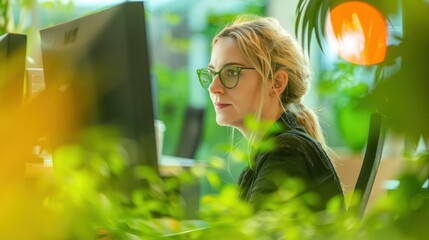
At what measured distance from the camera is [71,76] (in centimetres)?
105

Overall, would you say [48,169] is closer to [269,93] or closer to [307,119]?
[269,93]

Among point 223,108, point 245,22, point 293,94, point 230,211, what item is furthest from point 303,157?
point 230,211

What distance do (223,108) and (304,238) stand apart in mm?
993

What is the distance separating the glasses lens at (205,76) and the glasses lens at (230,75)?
0.14 ft

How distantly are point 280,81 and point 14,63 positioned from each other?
2.10 ft

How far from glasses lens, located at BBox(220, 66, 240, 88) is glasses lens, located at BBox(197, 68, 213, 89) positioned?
4 centimetres

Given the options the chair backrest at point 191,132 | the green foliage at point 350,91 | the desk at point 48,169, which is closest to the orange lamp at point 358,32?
the green foliage at point 350,91

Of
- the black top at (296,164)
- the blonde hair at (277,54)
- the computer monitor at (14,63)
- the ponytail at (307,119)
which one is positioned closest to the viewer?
the computer monitor at (14,63)

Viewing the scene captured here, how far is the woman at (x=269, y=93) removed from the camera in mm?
1220

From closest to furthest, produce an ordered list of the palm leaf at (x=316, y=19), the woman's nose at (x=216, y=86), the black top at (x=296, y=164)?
the palm leaf at (x=316, y=19), the black top at (x=296, y=164), the woman's nose at (x=216, y=86)

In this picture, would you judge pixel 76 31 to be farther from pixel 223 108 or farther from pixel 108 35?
pixel 223 108

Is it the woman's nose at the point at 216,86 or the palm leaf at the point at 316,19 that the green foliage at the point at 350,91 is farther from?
the woman's nose at the point at 216,86

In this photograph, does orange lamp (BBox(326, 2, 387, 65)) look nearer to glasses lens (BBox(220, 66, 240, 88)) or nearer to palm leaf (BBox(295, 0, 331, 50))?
palm leaf (BBox(295, 0, 331, 50))

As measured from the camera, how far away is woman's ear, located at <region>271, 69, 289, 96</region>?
4.76 feet
